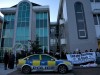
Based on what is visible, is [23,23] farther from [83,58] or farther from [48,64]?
[48,64]

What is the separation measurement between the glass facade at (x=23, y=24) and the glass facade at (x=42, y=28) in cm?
216

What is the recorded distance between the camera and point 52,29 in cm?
4394

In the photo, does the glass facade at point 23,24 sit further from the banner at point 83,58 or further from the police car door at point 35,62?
the police car door at point 35,62

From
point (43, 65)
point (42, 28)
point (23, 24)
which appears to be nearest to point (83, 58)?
point (43, 65)

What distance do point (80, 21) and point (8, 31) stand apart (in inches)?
630

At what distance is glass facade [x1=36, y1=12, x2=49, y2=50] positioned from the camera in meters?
32.4

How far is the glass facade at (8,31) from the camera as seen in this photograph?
107 ft

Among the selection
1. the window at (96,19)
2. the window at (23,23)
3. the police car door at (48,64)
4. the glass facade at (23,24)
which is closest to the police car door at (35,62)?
the police car door at (48,64)

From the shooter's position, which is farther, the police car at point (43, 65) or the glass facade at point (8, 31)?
the glass facade at point (8, 31)

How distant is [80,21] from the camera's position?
24203 mm

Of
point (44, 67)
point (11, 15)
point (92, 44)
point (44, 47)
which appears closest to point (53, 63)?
point (44, 67)

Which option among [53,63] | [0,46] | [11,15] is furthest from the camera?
[11,15]

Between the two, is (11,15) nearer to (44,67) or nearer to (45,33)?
(45,33)

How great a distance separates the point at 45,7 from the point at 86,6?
443 inches
